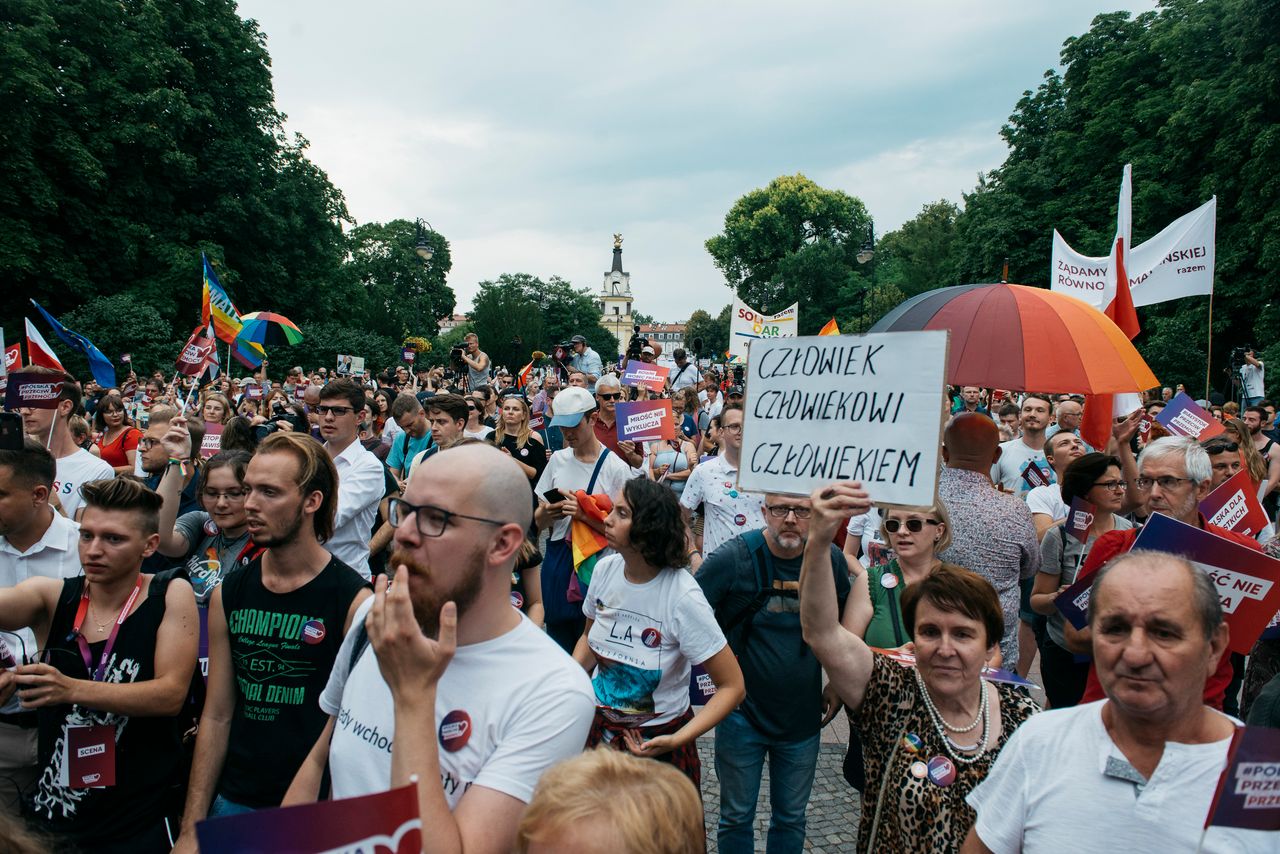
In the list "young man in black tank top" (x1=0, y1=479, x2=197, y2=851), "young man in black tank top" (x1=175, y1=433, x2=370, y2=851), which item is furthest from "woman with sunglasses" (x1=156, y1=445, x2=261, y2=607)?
"young man in black tank top" (x1=175, y1=433, x2=370, y2=851)

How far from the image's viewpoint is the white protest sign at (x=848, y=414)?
229 cm

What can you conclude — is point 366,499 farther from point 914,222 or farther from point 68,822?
point 914,222

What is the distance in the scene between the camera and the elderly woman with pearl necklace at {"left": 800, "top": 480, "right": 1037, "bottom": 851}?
2.29 metres

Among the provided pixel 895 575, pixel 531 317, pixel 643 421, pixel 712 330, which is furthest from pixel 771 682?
pixel 712 330

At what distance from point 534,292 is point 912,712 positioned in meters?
99.7

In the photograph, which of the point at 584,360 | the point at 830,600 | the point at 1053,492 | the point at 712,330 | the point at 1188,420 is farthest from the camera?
the point at 712,330

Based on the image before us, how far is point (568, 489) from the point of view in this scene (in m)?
5.45

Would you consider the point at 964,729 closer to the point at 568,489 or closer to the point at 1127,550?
the point at 1127,550

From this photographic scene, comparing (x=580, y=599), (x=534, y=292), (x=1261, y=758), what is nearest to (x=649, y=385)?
(x=580, y=599)

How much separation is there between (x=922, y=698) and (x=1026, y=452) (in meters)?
5.02

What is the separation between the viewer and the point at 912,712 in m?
2.44

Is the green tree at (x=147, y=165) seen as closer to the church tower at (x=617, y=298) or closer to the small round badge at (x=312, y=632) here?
the small round badge at (x=312, y=632)

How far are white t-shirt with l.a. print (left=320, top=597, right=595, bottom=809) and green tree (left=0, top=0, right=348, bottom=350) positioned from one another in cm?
2437

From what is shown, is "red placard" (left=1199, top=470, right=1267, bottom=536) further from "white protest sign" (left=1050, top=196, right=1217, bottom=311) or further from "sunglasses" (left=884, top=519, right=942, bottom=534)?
"white protest sign" (left=1050, top=196, right=1217, bottom=311)
